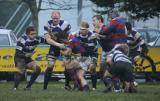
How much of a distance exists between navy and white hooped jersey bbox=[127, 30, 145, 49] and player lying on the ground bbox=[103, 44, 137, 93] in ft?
8.53

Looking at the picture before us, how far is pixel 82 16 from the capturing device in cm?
4316

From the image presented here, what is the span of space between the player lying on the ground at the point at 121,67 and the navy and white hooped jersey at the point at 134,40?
260cm

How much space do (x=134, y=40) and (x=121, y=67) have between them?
12.2ft

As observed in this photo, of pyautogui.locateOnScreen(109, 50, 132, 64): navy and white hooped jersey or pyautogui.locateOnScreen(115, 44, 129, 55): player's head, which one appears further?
pyautogui.locateOnScreen(115, 44, 129, 55): player's head

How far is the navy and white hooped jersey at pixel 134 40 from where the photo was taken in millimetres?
20109

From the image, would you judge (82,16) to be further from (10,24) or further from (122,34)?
(122,34)

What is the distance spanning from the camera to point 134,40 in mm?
20203

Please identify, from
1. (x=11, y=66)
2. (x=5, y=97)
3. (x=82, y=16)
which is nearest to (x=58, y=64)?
(x=11, y=66)

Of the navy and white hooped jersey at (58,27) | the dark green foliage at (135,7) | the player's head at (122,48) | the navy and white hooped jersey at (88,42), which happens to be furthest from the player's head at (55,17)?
the dark green foliage at (135,7)

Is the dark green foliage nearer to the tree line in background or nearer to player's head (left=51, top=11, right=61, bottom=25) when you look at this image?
the tree line in background

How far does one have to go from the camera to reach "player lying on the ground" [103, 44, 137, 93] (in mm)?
16625

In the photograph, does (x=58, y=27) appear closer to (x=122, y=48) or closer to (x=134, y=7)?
(x=122, y=48)

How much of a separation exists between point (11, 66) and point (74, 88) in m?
8.24

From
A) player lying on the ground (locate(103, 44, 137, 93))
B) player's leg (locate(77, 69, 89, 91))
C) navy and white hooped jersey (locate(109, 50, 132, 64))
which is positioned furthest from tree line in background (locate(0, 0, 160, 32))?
navy and white hooped jersey (locate(109, 50, 132, 64))
